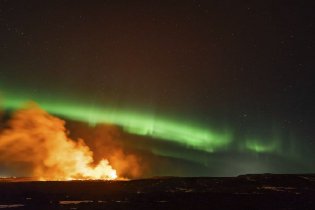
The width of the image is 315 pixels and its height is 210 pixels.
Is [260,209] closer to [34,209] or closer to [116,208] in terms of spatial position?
[116,208]

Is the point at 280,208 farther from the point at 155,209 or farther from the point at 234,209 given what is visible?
the point at 155,209

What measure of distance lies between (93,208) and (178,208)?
1174 centimetres

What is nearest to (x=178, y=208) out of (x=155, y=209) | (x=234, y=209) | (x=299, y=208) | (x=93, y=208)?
(x=155, y=209)

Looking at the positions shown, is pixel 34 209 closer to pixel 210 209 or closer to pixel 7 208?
pixel 7 208

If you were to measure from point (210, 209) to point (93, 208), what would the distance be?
1574cm

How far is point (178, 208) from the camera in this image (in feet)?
184

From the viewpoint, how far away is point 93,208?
2114 inches

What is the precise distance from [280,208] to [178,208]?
1386 centimetres

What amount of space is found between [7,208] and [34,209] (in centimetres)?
430

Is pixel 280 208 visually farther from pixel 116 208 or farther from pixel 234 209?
pixel 116 208

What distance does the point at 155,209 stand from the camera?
55.0 m

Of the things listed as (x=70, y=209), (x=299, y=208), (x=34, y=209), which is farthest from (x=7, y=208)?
(x=299, y=208)

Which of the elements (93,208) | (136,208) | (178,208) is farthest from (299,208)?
(93,208)

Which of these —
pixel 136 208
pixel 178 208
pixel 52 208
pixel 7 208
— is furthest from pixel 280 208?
pixel 7 208
